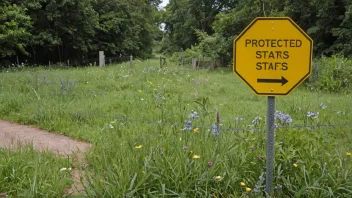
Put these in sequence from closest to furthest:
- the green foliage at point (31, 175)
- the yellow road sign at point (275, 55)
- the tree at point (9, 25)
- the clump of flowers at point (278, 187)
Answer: the yellow road sign at point (275, 55), the clump of flowers at point (278, 187), the green foliage at point (31, 175), the tree at point (9, 25)

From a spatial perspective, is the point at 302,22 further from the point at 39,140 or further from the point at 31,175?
the point at 31,175

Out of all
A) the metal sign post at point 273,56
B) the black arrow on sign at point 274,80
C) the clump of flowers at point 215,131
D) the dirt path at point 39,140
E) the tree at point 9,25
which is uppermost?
the tree at point 9,25

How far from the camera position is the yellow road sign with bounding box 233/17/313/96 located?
2.38m

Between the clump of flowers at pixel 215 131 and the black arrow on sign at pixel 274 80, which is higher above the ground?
the black arrow on sign at pixel 274 80

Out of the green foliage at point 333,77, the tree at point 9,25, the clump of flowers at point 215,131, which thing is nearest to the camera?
the clump of flowers at point 215,131

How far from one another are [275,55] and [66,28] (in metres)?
23.9

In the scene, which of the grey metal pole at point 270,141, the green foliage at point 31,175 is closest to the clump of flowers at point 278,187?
the grey metal pole at point 270,141

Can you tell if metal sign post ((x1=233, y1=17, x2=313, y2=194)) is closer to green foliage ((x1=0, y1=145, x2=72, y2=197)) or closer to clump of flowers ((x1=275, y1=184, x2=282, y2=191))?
clump of flowers ((x1=275, y1=184, x2=282, y2=191))

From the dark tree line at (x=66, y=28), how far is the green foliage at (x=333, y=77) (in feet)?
47.7

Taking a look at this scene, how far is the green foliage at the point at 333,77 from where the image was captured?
35.9ft

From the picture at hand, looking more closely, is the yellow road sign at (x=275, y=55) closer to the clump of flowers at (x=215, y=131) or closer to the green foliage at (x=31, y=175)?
the clump of flowers at (x=215, y=131)

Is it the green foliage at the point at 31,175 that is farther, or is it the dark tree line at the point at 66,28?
the dark tree line at the point at 66,28

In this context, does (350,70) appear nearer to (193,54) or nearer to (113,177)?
(113,177)

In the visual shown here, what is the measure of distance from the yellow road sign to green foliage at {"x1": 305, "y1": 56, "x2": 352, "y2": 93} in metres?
9.28
